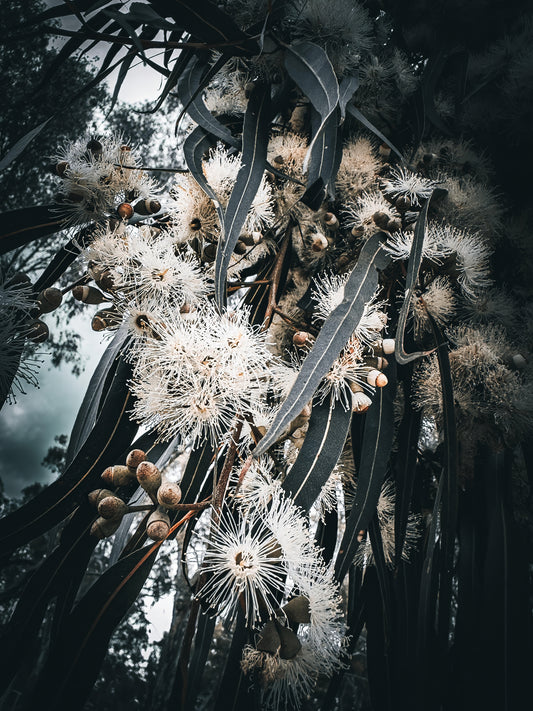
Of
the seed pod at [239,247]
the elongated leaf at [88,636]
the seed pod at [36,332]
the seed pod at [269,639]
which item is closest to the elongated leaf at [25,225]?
the seed pod at [36,332]

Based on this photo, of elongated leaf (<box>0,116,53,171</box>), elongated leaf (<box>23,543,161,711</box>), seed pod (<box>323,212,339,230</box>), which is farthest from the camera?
seed pod (<box>323,212,339,230</box>)

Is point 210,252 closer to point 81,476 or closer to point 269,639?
point 81,476

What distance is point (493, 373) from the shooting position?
77 cm

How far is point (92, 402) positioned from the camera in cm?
78

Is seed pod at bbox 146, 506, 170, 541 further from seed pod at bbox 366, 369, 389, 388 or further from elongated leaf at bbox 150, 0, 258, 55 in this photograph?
elongated leaf at bbox 150, 0, 258, 55

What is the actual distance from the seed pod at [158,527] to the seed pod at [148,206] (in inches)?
19.6

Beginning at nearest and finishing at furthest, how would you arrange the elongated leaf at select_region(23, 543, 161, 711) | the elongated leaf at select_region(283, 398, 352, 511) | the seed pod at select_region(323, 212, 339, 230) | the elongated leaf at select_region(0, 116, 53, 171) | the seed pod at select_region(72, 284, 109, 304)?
the elongated leaf at select_region(23, 543, 161, 711) < the elongated leaf at select_region(283, 398, 352, 511) < the seed pod at select_region(72, 284, 109, 304) < the elongated leaf at select_region(0, 116, 53, 171) < the seed pod at select_region(323, 212, 339, 230)

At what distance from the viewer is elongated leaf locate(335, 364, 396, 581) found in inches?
24.7

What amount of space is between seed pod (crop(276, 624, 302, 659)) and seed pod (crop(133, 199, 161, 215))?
643mm

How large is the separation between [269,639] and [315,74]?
31.3 inches

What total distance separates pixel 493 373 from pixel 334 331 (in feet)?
1.22

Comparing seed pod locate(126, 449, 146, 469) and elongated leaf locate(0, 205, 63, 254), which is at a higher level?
elongated leaf locate(0, 205, 63, 254)

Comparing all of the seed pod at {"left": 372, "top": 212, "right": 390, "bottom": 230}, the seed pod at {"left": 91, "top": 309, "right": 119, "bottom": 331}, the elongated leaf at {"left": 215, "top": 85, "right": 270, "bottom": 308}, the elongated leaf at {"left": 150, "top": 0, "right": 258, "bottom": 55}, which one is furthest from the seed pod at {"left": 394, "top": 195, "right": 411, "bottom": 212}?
the seed pod at {"left": 91, "top": 309, "right": 119, "bottom": 331}

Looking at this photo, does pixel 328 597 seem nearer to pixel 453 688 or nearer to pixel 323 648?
pixel 323 648
